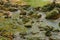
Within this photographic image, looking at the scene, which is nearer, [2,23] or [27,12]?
[2,23]

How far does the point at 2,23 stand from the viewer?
20484 mm

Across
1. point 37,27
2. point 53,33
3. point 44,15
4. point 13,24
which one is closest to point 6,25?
point 13,24

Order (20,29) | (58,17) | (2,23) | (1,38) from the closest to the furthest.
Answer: (1,38)
(20,29)
(2,23)
(58,17)

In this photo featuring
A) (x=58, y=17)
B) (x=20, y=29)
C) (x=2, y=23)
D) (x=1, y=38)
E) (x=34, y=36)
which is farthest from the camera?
(x=58, y=17)

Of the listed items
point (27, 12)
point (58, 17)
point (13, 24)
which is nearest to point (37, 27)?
point (13, 24)

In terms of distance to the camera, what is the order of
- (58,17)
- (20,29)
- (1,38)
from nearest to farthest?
(1,38), (20,29), (58,17)

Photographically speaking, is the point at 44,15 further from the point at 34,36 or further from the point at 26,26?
the point at 34,36

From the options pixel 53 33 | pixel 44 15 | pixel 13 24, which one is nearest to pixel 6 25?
pixel 13 24

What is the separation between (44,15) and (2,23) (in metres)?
5.76

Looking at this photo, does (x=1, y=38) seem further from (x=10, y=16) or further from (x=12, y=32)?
(x=10, y=16)

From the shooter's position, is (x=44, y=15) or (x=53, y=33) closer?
(x=53, y=33)

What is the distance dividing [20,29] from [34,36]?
6.91 ft

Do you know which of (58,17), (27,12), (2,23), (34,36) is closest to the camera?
(34,36)

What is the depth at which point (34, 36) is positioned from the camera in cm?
1744
